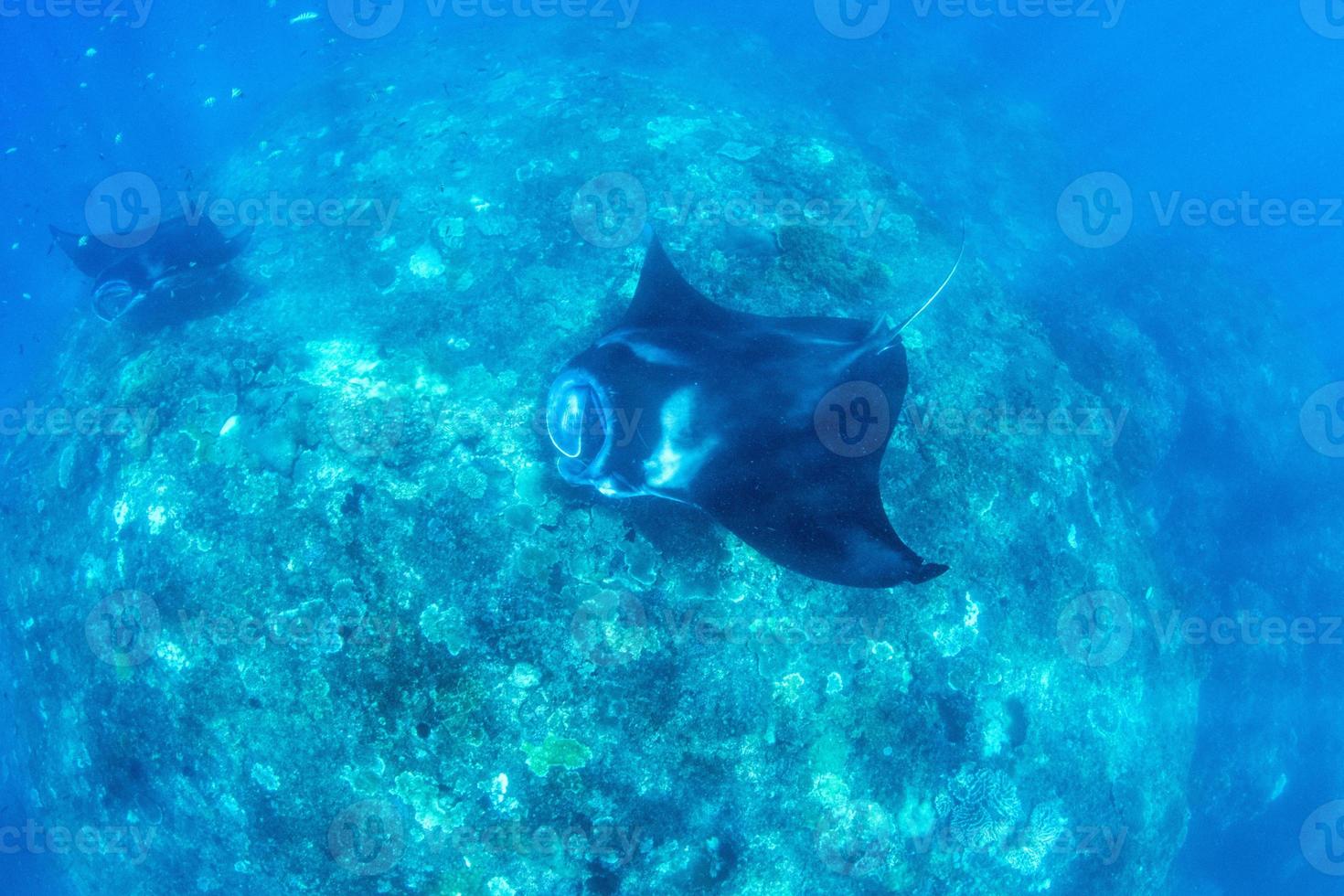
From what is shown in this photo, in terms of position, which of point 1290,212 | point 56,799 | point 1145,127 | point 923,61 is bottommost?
point 1290,212

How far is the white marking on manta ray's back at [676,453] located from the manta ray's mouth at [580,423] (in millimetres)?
429

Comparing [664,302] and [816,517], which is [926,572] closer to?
[816,517]

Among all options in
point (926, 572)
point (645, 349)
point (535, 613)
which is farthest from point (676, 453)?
point (926, 572)

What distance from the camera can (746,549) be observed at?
232 inches

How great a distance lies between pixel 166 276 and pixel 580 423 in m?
6.81

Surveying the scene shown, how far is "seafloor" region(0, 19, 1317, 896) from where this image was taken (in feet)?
17.5

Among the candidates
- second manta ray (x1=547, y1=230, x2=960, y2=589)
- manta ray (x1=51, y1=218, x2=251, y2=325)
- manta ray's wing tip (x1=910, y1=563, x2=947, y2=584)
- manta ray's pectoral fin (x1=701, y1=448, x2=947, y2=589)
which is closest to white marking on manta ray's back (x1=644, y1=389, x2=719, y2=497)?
second manta ray (x1=547, y1=230, x2=960, y2=589)

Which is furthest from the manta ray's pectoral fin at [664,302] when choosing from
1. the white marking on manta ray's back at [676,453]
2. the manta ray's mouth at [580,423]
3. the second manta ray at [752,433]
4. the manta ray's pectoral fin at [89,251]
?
the manta ray's pectoral fin at [89,251]

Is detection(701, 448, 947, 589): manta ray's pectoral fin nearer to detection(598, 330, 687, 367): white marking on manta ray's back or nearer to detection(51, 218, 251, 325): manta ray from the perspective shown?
detection(598, 330, 687, 367): white marking on manta ray's back

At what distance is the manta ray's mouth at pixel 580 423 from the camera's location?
5.32 m

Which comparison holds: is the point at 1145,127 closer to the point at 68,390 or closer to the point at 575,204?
the point at 575,204

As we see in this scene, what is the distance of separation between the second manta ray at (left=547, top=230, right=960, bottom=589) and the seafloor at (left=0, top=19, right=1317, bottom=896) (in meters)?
0.78

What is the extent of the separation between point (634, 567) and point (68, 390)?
838 centimetres

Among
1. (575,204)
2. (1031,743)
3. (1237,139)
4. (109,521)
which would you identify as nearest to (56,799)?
(109,521)
